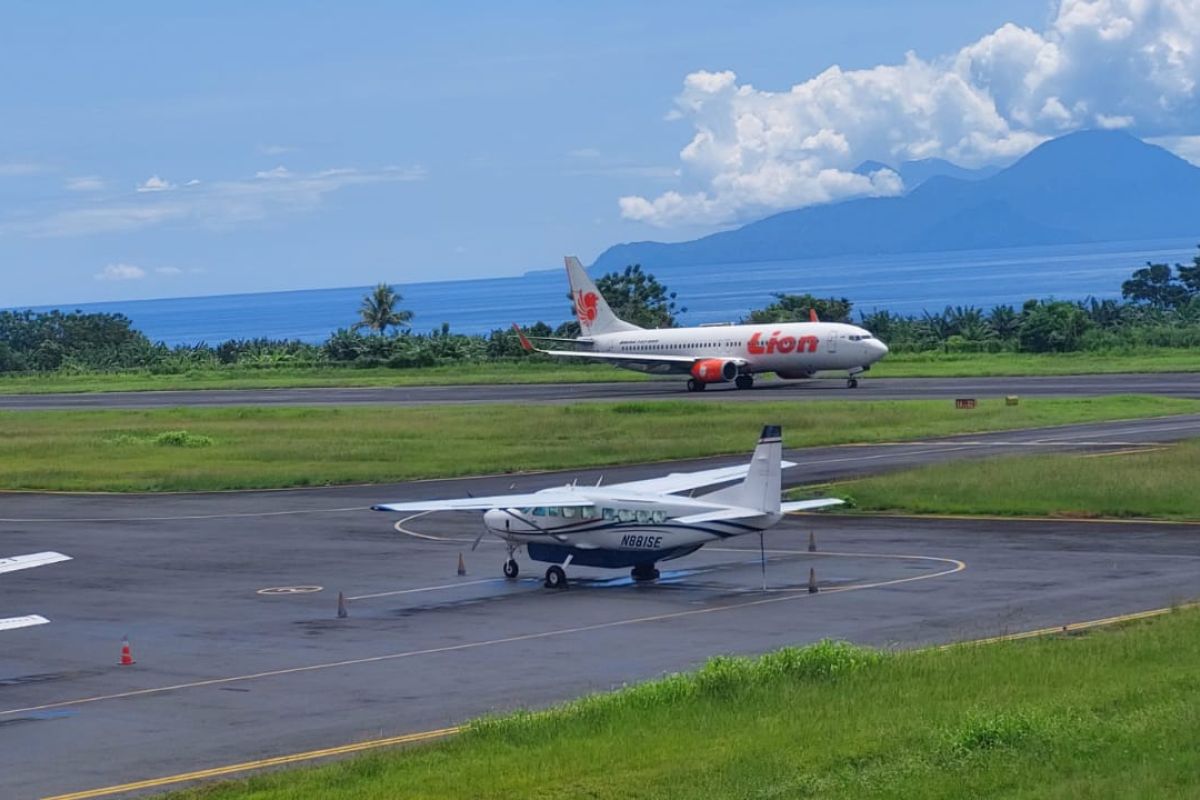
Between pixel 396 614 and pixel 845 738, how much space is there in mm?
17397

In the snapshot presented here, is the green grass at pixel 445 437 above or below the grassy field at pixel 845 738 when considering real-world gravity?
above

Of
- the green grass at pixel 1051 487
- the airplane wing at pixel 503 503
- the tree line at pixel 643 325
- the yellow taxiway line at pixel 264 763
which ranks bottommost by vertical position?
the yellow taxiway line at pixel 264 763

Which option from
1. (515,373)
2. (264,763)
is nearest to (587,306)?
(515,373)

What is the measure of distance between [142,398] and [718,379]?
137 feet

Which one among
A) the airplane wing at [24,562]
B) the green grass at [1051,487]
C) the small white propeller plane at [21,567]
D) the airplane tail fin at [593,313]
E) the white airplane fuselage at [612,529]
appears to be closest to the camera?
the small white propeller plane at [21,567]

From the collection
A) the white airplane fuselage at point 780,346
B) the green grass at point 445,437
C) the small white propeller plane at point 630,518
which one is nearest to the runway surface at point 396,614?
the small white propeller plane at point 630,518

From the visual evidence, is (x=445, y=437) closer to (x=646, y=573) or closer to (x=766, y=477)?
(x=646, y=573)

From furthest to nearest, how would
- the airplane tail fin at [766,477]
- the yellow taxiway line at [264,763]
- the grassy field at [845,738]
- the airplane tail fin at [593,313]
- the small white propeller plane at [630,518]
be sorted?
the airplane tail fin at [593,313] < the small white propeller plane at [630,518] < the airplane tail fin at [766,477] < the yellow taxiway line at [264,763] < the grassy field at [845,738]

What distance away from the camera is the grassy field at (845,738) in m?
16.7

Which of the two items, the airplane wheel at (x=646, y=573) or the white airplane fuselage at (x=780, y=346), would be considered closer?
the airplane wheel at (x=646, y=573)

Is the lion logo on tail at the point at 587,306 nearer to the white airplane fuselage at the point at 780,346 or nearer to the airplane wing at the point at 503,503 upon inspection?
the white airplane fuselage at the point at 780,346

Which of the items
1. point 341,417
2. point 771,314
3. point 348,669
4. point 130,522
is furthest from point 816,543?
point 771,314

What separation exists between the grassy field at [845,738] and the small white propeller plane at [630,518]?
36.4ft

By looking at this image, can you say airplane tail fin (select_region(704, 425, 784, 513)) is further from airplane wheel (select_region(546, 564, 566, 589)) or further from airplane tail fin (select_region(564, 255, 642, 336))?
airplane tail fin (select_region(564, 255, 642, 336))
